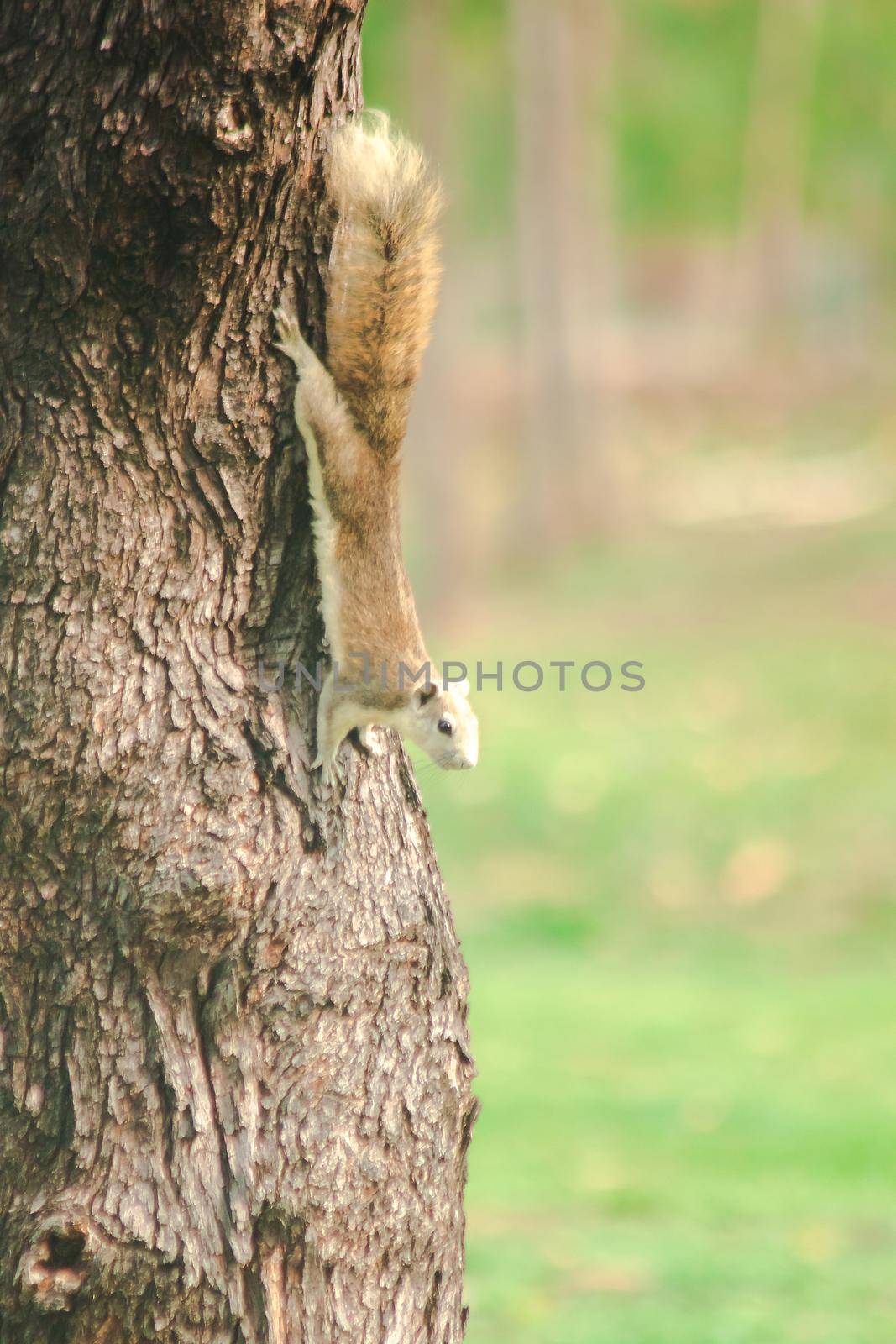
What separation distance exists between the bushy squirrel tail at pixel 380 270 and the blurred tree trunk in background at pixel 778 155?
24330 mm

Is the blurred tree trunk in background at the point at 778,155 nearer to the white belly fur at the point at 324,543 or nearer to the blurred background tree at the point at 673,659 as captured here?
the blurred background tree at the point at 673,659

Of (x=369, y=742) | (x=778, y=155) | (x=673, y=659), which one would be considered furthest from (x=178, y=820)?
(x=778, y=155)

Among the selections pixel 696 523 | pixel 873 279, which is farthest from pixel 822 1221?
pixel 873 279

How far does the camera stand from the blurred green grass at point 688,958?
4.38 meters

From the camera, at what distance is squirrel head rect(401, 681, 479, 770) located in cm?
283

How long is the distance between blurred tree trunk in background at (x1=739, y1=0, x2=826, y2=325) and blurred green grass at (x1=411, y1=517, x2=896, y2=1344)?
12696mm

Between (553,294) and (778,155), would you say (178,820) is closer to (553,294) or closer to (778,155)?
(553,294)

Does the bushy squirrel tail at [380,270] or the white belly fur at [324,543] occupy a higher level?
the bushy squirrel tail at [380,270]

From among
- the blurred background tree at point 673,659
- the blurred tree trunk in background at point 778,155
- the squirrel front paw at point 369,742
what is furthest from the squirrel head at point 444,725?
the blurred tree trunk in background at point 778,155

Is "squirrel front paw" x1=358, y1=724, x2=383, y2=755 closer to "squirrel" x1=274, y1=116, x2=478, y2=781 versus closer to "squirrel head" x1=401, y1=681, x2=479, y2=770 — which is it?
"squirrel" x1=274, y1=116, x2=478, y2=781

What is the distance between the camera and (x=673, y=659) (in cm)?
1334

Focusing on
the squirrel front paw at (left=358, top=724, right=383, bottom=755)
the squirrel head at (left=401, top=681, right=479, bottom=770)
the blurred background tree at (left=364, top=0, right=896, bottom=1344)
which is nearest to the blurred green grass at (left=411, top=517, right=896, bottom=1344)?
the blurred background tree at (left=364, top=0, right=896, bottom=1344)

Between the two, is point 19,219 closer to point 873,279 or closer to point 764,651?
point 764,651

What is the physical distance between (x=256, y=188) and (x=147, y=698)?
71cm
